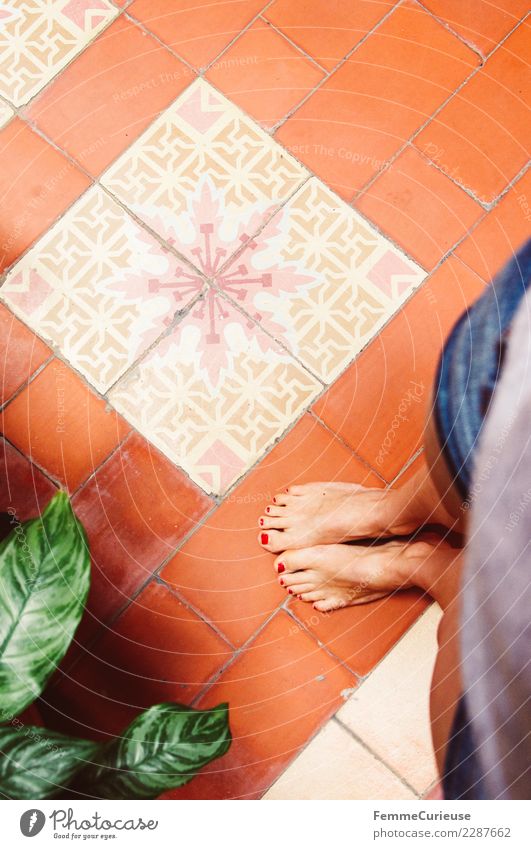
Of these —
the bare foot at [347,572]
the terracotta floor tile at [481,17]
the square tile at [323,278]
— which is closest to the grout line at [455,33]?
the terracotta floor tile at [481,17]

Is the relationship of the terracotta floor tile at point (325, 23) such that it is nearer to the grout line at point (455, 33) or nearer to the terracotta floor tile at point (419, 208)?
the grout line at point (455, 33)

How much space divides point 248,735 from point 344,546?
0.80 ft

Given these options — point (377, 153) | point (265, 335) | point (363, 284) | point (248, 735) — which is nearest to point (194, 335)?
point (265, 335)

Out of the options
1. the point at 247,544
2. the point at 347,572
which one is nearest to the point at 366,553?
the point at 347,572

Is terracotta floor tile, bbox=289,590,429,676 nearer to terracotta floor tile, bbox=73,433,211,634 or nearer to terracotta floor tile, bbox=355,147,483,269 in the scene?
terracotta floor tile, bbox=73,433,211,634

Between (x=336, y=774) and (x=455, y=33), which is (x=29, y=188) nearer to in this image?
(x=455, y=33)

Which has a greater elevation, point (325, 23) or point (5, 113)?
point (325, 23)

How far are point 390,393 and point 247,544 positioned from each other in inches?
9.9

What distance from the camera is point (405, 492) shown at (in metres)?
0.81

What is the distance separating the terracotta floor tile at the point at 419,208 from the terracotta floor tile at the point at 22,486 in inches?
20.2

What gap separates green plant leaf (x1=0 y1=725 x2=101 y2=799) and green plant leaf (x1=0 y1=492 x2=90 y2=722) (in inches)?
1.3

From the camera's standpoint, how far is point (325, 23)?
89cm

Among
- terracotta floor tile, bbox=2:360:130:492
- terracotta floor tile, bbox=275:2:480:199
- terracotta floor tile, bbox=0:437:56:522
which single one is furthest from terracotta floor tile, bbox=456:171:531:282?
terracotta floor tile, bbox=0:437:56:522

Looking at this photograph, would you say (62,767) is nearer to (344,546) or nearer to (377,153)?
(344,546)
